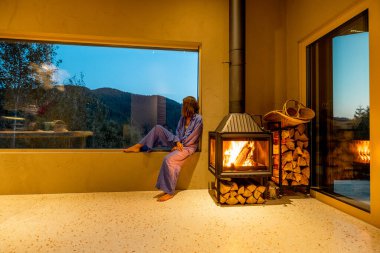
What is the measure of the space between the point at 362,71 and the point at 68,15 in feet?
9.91

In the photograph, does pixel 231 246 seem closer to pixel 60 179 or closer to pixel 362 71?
pixel 362 71

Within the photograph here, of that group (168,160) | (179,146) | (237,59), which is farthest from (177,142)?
(237,59)

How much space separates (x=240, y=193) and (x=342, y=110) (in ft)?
4.16

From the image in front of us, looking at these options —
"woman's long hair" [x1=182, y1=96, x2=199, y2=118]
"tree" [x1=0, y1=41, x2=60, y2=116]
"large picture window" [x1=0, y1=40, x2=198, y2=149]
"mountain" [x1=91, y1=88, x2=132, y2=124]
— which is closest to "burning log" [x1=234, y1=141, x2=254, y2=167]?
"woman's long hair" [x1=182, y1=96, x2=199, y2=118]

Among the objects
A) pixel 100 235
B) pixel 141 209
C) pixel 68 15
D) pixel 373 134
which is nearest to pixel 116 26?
pixel 68 15

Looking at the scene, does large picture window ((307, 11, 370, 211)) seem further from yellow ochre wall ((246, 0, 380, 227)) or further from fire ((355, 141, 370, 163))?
yellow ochre wall ((246, 0, 380, 227))

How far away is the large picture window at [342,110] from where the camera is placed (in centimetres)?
201

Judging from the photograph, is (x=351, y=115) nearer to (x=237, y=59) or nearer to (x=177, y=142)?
(x=237, y=59)

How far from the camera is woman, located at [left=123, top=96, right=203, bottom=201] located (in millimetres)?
2428

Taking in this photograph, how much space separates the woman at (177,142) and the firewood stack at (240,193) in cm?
51

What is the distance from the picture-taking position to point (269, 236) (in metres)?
1.57

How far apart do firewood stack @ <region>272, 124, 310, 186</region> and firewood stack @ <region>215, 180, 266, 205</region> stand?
0.36m

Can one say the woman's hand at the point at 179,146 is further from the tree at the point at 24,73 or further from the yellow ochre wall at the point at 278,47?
the tree at the point at 24,73

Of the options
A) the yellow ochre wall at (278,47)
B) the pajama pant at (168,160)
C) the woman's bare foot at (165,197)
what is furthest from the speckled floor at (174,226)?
the yellow ochre wall at (278,47)
